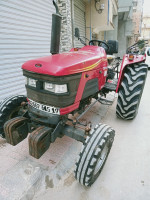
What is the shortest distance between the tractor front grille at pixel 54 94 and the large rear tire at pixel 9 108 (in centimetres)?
61

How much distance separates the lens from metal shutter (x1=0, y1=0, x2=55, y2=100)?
311 centimetres

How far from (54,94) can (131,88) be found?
1530mm

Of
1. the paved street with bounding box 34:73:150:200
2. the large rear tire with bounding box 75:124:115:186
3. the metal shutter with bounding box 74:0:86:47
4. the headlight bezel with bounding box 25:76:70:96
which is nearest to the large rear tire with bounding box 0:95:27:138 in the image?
the headlight bezel with bounding box 25:76:70:96

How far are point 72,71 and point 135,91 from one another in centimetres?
143

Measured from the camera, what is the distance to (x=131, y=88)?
2.40 metres

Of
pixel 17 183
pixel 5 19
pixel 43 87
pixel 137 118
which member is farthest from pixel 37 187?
pixel 5 19

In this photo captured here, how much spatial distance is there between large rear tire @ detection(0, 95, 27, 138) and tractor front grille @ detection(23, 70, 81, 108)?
0.61 metres

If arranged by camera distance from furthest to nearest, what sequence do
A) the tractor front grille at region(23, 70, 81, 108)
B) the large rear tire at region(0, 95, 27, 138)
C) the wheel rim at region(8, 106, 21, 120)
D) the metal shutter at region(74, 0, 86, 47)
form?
the metal shutter at region(74, 0, 86, 47), the wheel rim at region(8, 106, 21, 120), the large rear tire at region(0, 95, 27, 138), the tractor front grille at region(23, 70, 81, 108)

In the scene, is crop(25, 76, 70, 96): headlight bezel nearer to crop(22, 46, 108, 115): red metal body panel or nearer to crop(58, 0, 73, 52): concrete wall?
crop(22, 46, 108, 115): red metal body panel

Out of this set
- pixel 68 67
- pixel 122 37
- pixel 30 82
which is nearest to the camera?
pixel 68 67

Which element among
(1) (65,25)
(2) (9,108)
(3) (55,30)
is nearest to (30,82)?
(2) (9,108)

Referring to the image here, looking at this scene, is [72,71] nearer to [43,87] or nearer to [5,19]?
[43,87]

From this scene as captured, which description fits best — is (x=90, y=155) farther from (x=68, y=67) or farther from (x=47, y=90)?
(x=68, y=67)

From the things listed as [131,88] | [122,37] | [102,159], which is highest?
[122,37]
